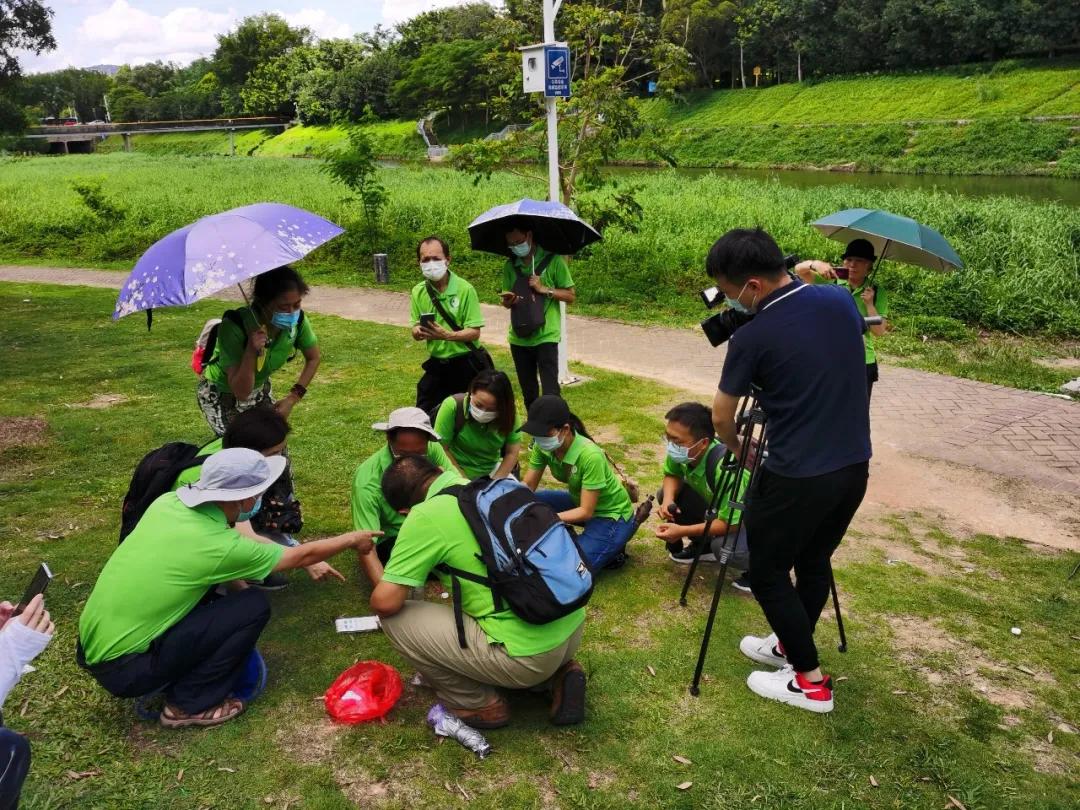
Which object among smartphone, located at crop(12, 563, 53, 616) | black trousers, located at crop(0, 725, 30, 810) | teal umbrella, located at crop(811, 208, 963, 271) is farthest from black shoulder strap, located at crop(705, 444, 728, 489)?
black trousers, located at crop(0, 725, 30, 810)

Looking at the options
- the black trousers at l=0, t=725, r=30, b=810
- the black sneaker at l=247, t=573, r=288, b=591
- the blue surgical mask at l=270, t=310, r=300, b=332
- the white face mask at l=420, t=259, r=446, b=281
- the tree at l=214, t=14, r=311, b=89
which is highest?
the tree at l=214, t=14, r=311, b=89

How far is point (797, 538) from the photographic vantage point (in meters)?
3.24

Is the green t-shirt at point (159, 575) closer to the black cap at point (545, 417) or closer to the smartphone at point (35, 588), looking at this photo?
the smartphone at point (35, 588)

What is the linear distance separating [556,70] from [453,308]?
2.92 metres

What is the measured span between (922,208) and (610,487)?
464 inches

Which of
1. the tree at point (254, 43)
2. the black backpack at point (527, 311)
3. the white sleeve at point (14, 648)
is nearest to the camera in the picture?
the white sleeve at point (14, 648)

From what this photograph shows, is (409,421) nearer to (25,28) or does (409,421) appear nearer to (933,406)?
(933,406)

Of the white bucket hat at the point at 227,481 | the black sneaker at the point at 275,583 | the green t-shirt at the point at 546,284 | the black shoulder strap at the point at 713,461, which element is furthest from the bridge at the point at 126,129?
the white bucket hat at the point at 227,481

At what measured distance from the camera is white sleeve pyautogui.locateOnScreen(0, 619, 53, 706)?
253 centimetres

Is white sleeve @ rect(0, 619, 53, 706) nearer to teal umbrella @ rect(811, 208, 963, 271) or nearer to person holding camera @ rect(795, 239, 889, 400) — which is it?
person holding camera @ rect(795, 239, 889, 400)

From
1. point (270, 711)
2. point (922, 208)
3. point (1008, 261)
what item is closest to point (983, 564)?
point (270, 711)

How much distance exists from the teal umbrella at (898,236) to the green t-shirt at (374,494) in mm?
2771

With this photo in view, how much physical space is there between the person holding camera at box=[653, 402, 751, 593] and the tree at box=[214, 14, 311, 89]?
92.9 meters

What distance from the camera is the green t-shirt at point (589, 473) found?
172 inches
